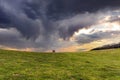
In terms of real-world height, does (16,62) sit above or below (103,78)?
above

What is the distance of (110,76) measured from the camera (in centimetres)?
4216

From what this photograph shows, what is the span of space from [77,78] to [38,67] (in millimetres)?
8449

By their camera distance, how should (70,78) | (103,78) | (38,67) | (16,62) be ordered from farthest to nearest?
(16,62)
(38,67)
(103,78)
(70,78)

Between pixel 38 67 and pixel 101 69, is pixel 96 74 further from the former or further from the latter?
pixel 38 67

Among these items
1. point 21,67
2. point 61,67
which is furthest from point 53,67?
point 21,67

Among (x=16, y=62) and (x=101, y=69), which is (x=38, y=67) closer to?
(x=16, y=62)

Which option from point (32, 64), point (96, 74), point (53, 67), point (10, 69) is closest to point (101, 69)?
point (96, 74)

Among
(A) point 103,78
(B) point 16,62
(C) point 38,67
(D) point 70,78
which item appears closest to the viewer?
(D) point 70,78

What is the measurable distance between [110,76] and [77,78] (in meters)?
6.72

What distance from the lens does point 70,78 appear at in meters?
37.9

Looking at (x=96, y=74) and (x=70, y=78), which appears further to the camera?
(x=96, y=74)

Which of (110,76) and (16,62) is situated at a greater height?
(16,62)

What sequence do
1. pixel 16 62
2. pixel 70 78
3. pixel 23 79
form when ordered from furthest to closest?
pixel 16 62 → pixel 70 78 → pixel 23 79

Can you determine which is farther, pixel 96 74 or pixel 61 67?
pixel 61 67
